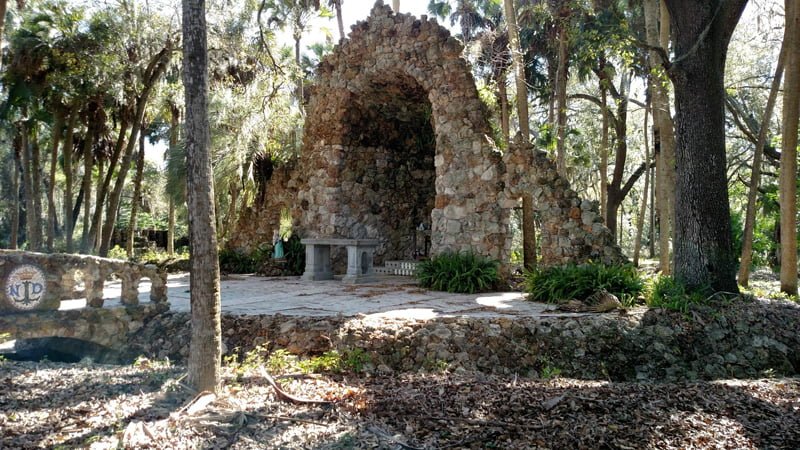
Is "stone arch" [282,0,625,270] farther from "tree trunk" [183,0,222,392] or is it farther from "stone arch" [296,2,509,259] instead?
"tree trunk" [183,0,222,392]

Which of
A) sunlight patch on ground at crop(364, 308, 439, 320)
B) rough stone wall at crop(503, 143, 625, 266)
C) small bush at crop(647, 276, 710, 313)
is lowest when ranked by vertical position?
sunlight patch on ground at crop(364, 308, 439, 320)

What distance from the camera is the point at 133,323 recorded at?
23.3 ft

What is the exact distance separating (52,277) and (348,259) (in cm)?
595

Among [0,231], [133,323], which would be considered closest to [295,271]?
[133,323]

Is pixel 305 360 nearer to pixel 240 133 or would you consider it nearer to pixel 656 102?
pixel 656 102

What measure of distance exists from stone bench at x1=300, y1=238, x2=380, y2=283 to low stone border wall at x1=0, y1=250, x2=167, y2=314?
480cm

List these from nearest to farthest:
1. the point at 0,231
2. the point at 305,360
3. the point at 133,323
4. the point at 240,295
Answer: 1. the point at 305,360
2. the point at 133,323
3. the point at 240,295
4. the point at 0,231

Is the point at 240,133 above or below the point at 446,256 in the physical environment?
above

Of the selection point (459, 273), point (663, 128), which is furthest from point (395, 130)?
point (663, 128)

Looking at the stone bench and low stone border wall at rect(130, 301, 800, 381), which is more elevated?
the stone bench

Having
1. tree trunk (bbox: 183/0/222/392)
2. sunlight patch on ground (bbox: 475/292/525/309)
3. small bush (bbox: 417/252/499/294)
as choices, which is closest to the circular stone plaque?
tree trunk (bbox: 183/0/222/392)

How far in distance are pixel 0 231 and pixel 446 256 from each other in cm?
3050

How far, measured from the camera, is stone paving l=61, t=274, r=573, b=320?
7383 millimetres

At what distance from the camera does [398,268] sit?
44.2 ft
